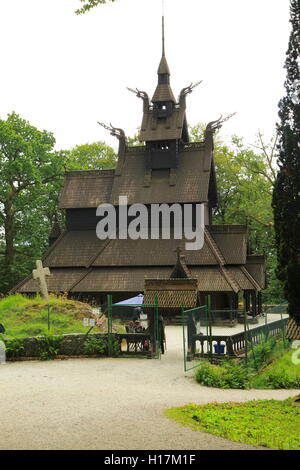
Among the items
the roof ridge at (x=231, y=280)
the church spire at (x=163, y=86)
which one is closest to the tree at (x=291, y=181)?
the roof ridge at (x=231, y=280)

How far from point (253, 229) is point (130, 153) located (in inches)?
527

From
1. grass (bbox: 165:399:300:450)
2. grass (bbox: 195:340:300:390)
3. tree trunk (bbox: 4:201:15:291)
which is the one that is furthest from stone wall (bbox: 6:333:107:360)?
tree trunk (bbox: 4:201:15:291)

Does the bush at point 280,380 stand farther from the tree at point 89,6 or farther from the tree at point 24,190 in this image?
the tree at point 24,190

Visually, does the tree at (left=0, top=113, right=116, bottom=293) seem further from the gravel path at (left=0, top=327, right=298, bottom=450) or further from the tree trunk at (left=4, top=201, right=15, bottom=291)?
the gravel path at (left=0, top=327, right=298, bottom=450)

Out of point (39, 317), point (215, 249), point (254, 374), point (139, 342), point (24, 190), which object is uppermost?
point (24, 190)

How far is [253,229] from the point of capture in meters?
48.7

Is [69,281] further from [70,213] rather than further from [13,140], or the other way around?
[13,140]

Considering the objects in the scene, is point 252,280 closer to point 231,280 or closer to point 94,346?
point 231,280

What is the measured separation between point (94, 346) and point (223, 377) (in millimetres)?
5777

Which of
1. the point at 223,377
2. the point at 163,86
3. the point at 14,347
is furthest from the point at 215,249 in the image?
the point at 223,377

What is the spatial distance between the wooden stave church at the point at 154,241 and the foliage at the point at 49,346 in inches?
476

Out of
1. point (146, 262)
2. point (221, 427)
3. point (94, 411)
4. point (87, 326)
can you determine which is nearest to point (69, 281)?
A: point (146, 262)

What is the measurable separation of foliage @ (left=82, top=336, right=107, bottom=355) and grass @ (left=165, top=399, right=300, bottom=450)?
8389 mm

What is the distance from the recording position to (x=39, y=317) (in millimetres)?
22578
